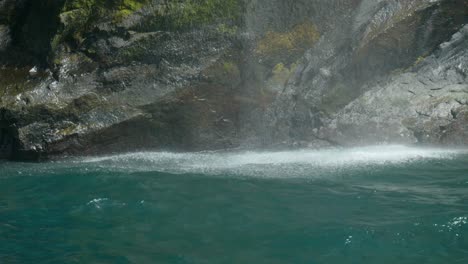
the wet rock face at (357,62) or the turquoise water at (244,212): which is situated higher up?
the wet rock face at (357,62)

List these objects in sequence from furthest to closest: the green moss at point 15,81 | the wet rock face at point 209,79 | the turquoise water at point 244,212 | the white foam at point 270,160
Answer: the green moss at point 15,81, the wet rock face at point 209,79, the white foam at point 270,160, the turquoise water at point 244,212

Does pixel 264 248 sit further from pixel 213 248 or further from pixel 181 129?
pixel 181 129

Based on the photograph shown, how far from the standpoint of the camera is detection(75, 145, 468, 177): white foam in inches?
333

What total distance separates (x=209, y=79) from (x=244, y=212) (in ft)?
20.5

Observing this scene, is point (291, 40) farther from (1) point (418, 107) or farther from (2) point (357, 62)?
(1) point (418, 107)

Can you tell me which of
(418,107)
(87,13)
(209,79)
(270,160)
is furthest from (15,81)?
(418,107)

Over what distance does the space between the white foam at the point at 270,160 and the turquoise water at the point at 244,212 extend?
55 millimetres

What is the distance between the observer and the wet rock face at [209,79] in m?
11.1

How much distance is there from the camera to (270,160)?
957 cm

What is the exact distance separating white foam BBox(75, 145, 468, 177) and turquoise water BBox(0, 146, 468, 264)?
5 cm

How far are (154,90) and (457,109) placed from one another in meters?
6.86

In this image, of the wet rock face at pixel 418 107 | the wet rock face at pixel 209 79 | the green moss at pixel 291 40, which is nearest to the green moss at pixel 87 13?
the wet rock face at pixel 209 79

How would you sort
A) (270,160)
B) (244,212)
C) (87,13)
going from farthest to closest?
(87,13), (270,160), (244,212)

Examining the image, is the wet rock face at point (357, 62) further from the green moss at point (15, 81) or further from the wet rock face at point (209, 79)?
the green moss at point (15, 81)
